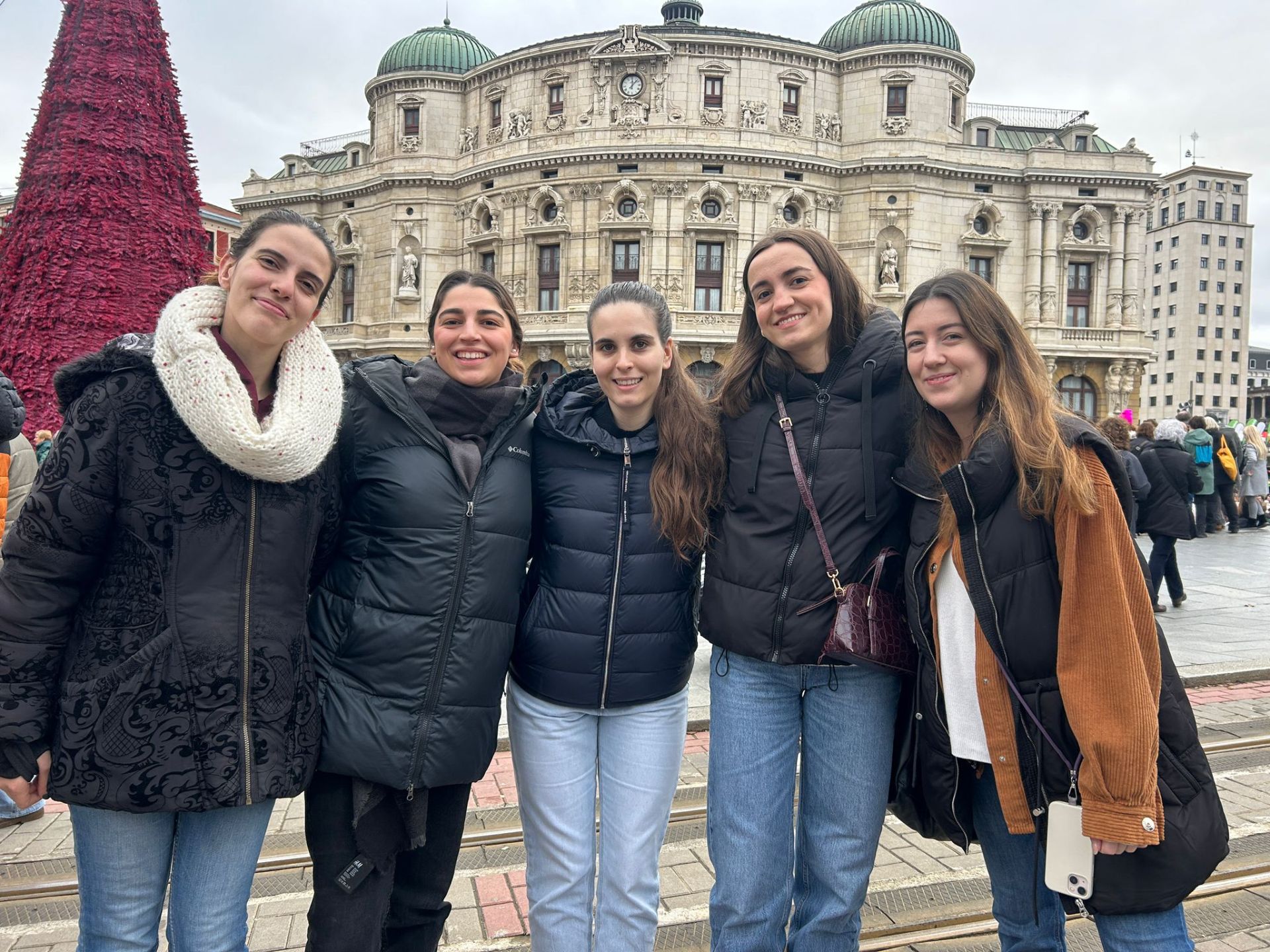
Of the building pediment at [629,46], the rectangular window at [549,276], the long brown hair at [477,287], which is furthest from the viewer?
the rectangular window at [549,276]

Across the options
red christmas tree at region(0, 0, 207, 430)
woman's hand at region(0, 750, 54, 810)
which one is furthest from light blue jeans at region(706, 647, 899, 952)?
red christmas tree at region(0, 0, 207, 430)

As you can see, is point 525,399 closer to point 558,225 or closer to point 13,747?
point 13,747

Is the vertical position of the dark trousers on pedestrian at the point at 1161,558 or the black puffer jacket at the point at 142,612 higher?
the black puffer jacket at the point at 142,612

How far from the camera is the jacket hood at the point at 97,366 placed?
223 cm

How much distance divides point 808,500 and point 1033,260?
38.4m

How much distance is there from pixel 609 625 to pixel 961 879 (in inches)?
98.4

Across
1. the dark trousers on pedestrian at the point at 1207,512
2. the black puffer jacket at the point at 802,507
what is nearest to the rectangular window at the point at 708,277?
the dark trousers on pedestrian at the point at 1207,512

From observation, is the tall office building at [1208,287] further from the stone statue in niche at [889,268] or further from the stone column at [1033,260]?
the stone statue in niche at [889,268]

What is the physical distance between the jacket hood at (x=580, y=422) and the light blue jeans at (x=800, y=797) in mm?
855

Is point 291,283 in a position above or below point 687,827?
above

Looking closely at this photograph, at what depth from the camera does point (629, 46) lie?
33.4 metres

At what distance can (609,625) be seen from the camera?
2.87 meters

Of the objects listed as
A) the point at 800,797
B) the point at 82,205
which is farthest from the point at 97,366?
the point at 82,205

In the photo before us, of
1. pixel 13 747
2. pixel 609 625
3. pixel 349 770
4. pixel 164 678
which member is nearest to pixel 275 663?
pixel 164 678
